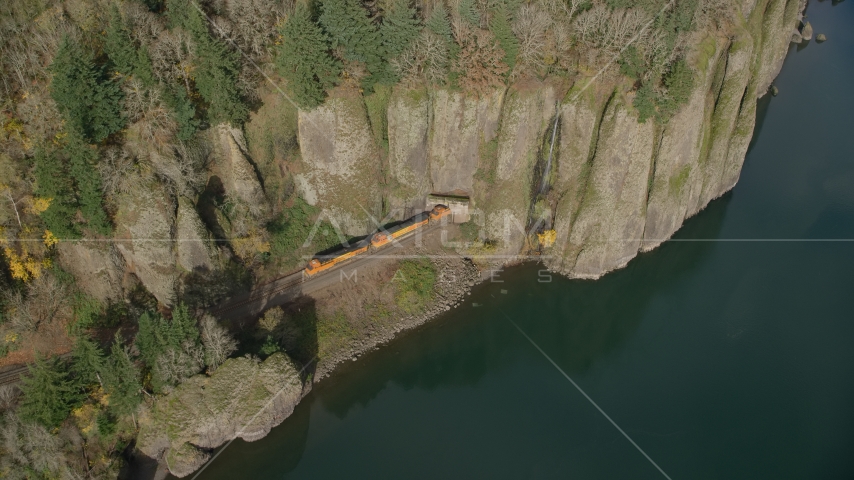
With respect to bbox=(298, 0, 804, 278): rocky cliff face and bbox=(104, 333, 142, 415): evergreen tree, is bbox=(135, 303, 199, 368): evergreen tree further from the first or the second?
bbox=(298, 0, 804, 278): rocky cliff face

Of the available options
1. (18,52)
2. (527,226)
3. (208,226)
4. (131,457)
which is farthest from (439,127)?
(131,457)

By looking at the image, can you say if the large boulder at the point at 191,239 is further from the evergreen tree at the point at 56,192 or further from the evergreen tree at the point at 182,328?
the evergreen tree at the point at 56,192

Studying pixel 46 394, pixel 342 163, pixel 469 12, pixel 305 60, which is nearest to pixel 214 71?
pixel 305 60

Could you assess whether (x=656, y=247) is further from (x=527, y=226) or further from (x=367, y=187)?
(x=367, y=187)

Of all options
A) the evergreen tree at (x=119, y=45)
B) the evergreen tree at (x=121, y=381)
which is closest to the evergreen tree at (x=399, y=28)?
the evergreen tree at (x=119, y=45)

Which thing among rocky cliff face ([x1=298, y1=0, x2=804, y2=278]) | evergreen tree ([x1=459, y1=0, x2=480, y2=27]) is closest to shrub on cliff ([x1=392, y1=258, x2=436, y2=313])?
rocky cliff face ([x1=298, y1=0, x2=804, y2=278])

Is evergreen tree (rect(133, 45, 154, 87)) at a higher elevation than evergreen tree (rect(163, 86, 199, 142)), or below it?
higher
